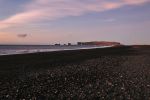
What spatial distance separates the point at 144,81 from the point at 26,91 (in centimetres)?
837

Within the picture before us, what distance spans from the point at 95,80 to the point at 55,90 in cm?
472

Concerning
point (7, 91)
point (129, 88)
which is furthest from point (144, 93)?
point (7, 91)

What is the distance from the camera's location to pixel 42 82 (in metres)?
19.5

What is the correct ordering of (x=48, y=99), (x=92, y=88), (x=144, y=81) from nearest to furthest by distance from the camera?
1. (x=48, y=99)
2. (x=92, y=88)
3. (x=144, y=81)

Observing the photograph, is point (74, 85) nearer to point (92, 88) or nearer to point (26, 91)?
point (92, 88)

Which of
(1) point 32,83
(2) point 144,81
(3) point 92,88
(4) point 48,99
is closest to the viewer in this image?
(4) point 48,99

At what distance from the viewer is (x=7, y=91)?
632 inches

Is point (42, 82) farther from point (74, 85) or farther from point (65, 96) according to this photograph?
point (65, 96)

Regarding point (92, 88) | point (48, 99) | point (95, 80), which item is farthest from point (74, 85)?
point (48, 99)

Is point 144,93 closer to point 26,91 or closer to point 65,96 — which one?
point 65,96

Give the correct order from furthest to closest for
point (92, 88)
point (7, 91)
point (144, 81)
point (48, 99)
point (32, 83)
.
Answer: point (144, 81)
point (32, 83)
point (92, 88)
point (7, 91)
point (48, 99)

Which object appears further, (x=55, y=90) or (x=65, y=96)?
(x=55, y=90)

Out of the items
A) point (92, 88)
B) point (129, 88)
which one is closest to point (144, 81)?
point (129, 88)

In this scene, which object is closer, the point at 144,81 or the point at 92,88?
the point at 92,88
